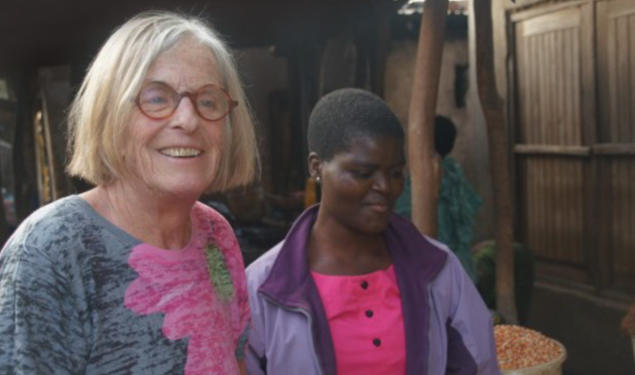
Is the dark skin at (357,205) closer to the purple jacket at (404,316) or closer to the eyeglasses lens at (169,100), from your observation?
the purple jacket at (404,316)

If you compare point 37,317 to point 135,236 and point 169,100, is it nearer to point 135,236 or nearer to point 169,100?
point 135,236

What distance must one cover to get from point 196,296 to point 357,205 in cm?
79

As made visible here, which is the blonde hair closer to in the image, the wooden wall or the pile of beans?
the pile of beans

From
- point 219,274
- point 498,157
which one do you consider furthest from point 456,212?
point 219,274

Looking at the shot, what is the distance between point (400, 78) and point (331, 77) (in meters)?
1.45

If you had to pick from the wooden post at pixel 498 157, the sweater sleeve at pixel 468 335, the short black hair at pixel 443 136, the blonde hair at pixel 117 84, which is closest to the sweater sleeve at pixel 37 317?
the blonde hair at pixel 117 84

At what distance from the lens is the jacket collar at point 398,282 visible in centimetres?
216

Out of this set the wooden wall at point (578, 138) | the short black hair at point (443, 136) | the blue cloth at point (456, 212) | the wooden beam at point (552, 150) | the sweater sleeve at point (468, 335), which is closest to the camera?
the sweater sleeve at point (468, 335)

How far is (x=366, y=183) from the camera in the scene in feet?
7.39

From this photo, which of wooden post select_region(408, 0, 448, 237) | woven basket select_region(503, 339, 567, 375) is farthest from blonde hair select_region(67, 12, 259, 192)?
woven basket select_region(503, 339, 567, 375)

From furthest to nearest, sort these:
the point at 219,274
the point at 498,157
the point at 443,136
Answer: the point at 443,136
the point at 498,157
the point at 219,274

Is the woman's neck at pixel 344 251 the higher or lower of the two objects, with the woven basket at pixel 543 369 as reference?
higher

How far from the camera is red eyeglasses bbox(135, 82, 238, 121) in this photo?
1.50 metres

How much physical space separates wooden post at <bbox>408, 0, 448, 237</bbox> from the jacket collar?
110 centimetres
